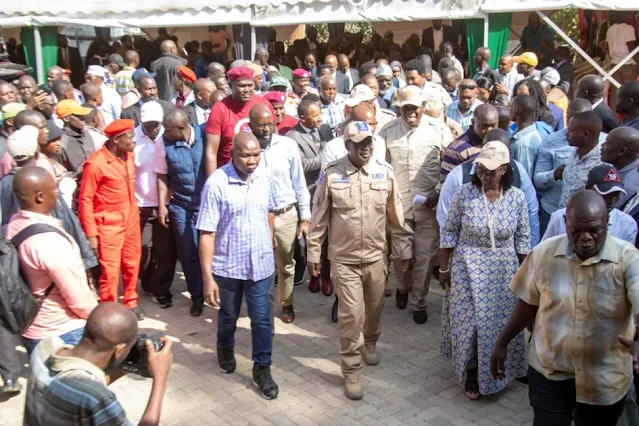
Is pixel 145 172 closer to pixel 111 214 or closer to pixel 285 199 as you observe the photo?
pixel 111 214

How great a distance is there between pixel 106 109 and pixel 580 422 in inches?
303

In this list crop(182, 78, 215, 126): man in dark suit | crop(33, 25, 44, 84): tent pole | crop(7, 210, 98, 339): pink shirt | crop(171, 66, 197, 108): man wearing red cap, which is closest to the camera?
crop(7, 210, 98, 339): pink shirt

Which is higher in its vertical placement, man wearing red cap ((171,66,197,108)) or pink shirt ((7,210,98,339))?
man wearing red cap ((171,66,197,108))

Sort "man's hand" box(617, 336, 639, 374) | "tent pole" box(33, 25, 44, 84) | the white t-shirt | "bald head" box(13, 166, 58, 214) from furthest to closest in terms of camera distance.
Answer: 1. "tent pole" box(33, 25, 44, 84)
2. the white t-shirt
3. "bald head" box(13, 166, 58, 214)
4. "man's hand" box(617, 336, 639, 374)

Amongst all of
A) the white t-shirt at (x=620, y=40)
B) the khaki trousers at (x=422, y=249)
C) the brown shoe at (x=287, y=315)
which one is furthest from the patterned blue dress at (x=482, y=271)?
the white t-shirt at (x=620, y=40)

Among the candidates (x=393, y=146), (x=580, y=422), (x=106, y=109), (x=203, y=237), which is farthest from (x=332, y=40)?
(x=580, y=422)

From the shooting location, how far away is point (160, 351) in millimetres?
2928

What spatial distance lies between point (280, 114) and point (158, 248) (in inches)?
70.6

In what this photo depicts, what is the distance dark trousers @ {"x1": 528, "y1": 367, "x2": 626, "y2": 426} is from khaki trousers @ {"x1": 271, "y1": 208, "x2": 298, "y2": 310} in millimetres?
3054

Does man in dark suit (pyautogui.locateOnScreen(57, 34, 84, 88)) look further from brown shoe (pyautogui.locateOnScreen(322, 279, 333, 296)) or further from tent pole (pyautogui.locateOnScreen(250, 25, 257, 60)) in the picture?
brown shoe (pyautogui.locateOnScreen(322, 279, 333, 296))

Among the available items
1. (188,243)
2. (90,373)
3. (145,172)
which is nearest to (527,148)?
(188,243)

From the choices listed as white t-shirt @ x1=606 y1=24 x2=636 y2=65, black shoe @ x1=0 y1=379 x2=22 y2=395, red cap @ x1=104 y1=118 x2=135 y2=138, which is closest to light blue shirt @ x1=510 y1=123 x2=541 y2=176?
red cap @ x1=104 y1=118 x2=135 y2=138

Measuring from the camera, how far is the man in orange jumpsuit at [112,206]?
5.84 metres

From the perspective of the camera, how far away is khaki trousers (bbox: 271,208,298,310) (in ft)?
20.3
